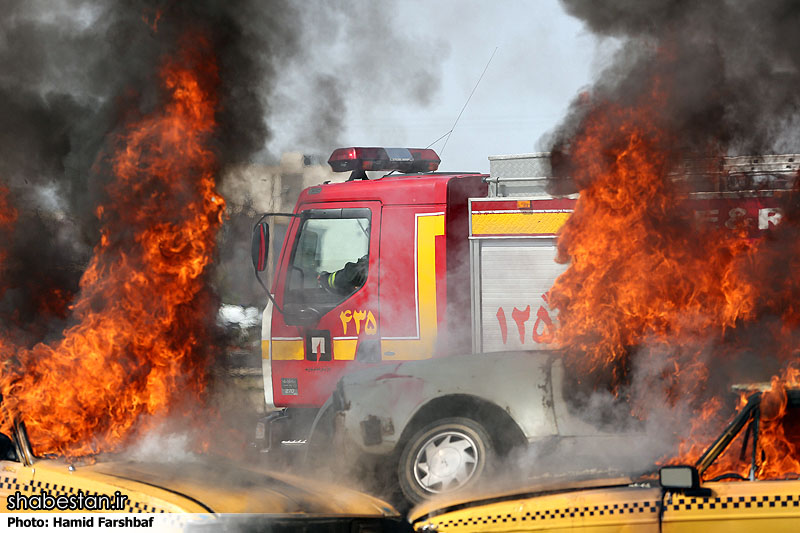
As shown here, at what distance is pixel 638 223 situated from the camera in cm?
730

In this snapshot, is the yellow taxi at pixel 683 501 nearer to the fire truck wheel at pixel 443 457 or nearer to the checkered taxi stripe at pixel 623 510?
the checkered taxi stripe at pixel 623 510

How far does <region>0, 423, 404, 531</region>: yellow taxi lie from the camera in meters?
4.46

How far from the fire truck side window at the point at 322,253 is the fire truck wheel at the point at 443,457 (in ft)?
7.91

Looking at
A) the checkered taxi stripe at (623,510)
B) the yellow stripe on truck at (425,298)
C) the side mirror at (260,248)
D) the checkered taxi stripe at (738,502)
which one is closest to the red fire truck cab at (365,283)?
the yellow stripe on truck at (425,298)

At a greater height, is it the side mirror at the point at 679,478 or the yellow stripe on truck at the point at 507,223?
the yellow stripe on truck at the point at 507,223

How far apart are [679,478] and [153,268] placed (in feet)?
19.1

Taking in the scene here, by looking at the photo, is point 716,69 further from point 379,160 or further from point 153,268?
point 153,268

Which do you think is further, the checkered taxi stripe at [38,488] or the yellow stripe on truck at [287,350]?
the yellow stripe on truck at [287,350]

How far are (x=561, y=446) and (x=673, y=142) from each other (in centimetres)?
296

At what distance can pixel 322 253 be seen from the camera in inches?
342

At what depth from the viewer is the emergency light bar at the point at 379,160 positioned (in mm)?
9586

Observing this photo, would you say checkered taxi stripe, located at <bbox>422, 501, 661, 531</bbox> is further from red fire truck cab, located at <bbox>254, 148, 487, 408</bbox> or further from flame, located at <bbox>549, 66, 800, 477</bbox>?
Result: red fire truck cab, located at <bbox>254, 148, 487, 408</bbox>

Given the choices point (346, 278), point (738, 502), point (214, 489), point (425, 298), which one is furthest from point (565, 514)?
point (346, 278)

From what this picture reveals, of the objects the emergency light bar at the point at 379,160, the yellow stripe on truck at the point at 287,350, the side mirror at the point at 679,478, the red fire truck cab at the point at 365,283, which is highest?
the emergency light bar at the point at 379,160
